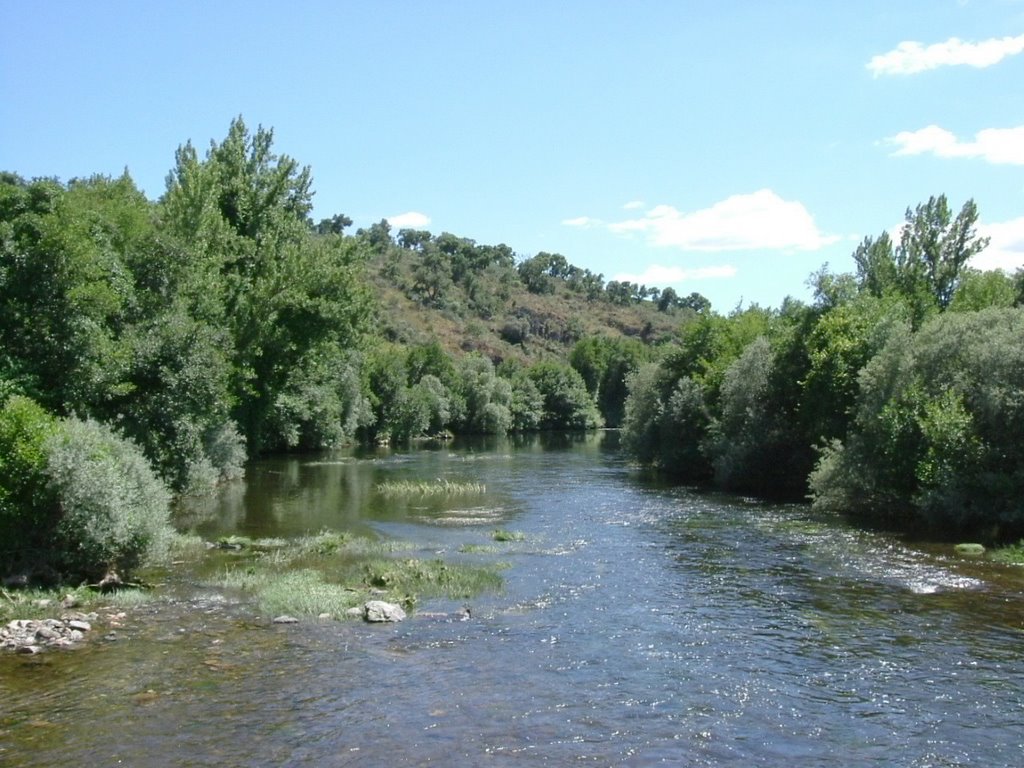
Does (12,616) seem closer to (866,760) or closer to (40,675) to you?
(40,675)

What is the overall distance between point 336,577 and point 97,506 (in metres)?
6.59

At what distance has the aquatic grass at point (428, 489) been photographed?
4656 cm

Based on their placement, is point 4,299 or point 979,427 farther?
point 979,427

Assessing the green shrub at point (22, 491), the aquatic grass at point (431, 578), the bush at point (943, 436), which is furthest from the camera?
the bush at point (943, 436)

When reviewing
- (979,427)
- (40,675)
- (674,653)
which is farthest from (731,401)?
(40,675)

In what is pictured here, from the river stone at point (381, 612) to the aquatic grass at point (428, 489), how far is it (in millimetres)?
24838

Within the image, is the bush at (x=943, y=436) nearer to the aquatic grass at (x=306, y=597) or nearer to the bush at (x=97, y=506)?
the aquatic grass at (x=306, y=597)

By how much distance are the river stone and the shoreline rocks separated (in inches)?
228

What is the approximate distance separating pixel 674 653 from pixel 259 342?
33.1m

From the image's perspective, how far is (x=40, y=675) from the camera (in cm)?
1566

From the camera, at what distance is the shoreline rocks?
1698 cm

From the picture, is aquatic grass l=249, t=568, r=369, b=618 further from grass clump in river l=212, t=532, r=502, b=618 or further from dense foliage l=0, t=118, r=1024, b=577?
dense foliage l=0, t=118, r=1024, b=577

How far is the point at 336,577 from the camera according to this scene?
79.7 feet

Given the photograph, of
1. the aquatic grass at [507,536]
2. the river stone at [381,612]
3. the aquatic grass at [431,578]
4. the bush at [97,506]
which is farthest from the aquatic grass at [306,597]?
the aquatic grass at [507,536]
